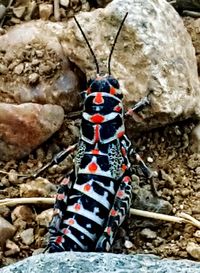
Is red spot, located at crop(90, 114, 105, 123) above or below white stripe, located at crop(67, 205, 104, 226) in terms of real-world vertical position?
above

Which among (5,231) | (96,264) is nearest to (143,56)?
(5,231)

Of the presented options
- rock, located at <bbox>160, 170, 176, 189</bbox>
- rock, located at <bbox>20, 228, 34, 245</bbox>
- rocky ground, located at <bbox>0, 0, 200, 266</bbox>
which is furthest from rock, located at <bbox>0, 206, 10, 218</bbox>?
rock, located at <bbox>160, 170, 176, 189</bbox>

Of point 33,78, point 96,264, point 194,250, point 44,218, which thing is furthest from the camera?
point 33,78

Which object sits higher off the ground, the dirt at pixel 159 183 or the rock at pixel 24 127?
the rock at pixel 24 127

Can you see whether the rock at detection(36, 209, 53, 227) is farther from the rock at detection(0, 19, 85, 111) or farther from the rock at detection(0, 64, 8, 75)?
the rock at detection(0, 64, 8, 75)

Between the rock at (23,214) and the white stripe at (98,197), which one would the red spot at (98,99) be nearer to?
the white stripe at (98,197)

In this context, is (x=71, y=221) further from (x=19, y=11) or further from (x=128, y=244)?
(x=19, y=11)

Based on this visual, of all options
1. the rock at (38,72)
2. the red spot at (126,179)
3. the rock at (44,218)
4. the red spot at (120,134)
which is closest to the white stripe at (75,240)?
the rock at (44,218)
